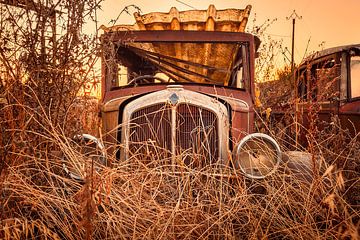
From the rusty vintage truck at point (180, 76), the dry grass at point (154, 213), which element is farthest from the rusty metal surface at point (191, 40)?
the dry grass at point (154, 213)

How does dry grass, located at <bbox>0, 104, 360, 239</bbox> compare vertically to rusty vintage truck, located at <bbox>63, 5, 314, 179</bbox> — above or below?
below

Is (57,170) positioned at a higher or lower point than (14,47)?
lower

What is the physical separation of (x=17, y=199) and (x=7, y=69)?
3.13 ft

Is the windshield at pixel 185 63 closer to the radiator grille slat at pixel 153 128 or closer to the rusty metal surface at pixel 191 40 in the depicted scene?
the rusty metal surface at pixel 191 40

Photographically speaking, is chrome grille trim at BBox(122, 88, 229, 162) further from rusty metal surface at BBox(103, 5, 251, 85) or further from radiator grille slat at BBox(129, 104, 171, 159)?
rusty metal surface at BBox(103, 5, 251, 85)

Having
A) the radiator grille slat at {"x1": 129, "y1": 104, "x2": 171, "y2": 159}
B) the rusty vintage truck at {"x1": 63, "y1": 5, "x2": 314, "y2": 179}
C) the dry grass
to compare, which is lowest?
the dry grass

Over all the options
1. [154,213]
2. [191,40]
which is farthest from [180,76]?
[154,213]

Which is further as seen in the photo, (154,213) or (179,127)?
(179,127)

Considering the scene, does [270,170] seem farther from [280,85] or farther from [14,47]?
[280,85]

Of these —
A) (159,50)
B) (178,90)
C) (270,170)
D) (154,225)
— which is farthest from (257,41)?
(154,225)

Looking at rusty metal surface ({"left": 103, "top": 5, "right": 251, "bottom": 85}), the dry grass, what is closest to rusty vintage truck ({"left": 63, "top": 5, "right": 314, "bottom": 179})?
rusty metal surface ({"left": 103, "top": 5, "right": 251, "bottom": 85})

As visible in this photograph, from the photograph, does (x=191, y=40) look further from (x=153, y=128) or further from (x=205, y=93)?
(x=153, y=128)

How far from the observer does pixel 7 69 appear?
132 inches

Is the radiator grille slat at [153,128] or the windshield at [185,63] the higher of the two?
the windshield at [185,63]
